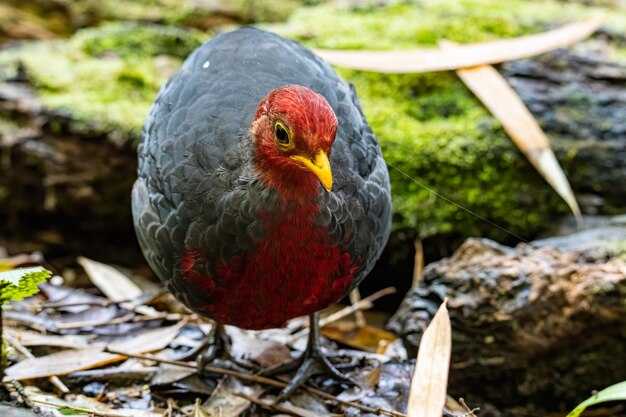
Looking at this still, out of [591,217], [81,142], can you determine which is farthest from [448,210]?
[81,142]

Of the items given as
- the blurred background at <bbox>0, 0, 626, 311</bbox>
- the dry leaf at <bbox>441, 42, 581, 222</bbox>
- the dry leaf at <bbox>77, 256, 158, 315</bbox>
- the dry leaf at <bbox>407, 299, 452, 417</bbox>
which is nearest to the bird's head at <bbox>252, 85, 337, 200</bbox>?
the dry leaf at <bbox>407, 299, 452, 417</bbox>

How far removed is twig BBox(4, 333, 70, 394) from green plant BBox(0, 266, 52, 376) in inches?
29.2

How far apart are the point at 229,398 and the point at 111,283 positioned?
1465 mm

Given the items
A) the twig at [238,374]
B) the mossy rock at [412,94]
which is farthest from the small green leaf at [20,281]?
the mossy rock at [412,94]

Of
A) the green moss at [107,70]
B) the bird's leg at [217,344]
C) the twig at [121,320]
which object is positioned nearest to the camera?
the bird's leg at [217,344]

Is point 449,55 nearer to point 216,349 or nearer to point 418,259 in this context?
point 418,259

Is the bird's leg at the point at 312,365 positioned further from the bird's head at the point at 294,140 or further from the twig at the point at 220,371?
the bird's head at the point at 294,140

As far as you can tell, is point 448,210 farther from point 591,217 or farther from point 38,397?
point 38,397

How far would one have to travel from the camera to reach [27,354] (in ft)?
11.5

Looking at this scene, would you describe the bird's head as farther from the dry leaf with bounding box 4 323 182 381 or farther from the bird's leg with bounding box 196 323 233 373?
the dry leaf with bounding box 4 323 182 381

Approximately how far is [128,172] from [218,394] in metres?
1.97

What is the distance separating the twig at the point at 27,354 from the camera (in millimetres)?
→ 3301

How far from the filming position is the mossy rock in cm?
454

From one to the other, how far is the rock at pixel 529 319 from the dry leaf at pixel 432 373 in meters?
0.89
